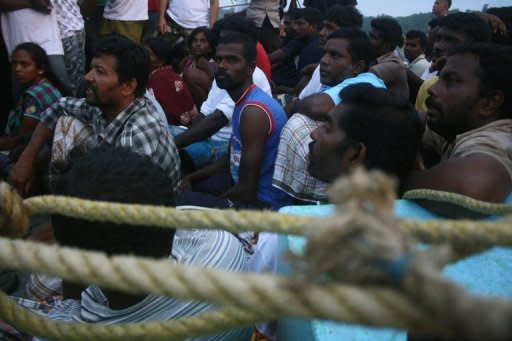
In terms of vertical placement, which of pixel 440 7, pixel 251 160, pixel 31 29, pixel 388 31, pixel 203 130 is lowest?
pixel 203 130

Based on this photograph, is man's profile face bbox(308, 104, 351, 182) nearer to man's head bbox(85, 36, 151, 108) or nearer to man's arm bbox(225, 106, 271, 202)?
man's arm bbox(225, 106, 271, 202)

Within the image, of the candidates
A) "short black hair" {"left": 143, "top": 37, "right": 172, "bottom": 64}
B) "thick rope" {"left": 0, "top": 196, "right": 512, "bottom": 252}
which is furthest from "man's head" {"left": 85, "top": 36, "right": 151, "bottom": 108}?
"short black hair" {"left": 143, "top": 37, "right": 172, "bottom": 64}

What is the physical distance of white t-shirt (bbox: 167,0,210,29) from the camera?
5520 mm

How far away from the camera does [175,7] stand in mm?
5547

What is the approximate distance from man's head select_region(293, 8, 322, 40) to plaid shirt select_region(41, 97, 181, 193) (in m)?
3.58

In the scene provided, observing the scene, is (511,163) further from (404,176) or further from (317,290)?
(317,290)

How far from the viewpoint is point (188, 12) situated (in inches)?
218

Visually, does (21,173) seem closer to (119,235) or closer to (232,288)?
(119,235)

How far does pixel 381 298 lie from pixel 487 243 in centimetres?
20

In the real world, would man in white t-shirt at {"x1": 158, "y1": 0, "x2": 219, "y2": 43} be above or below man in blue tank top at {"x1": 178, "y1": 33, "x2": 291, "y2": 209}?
above

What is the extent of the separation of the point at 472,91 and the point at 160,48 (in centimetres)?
358

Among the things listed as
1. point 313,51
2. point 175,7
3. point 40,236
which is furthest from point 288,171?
point 175,7

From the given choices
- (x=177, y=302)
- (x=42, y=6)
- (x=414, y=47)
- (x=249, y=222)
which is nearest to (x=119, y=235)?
(x=177, y=302)

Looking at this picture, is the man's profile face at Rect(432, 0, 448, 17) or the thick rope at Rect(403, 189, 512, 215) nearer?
the thick rope at Rect(403, 189, 512, 215)
